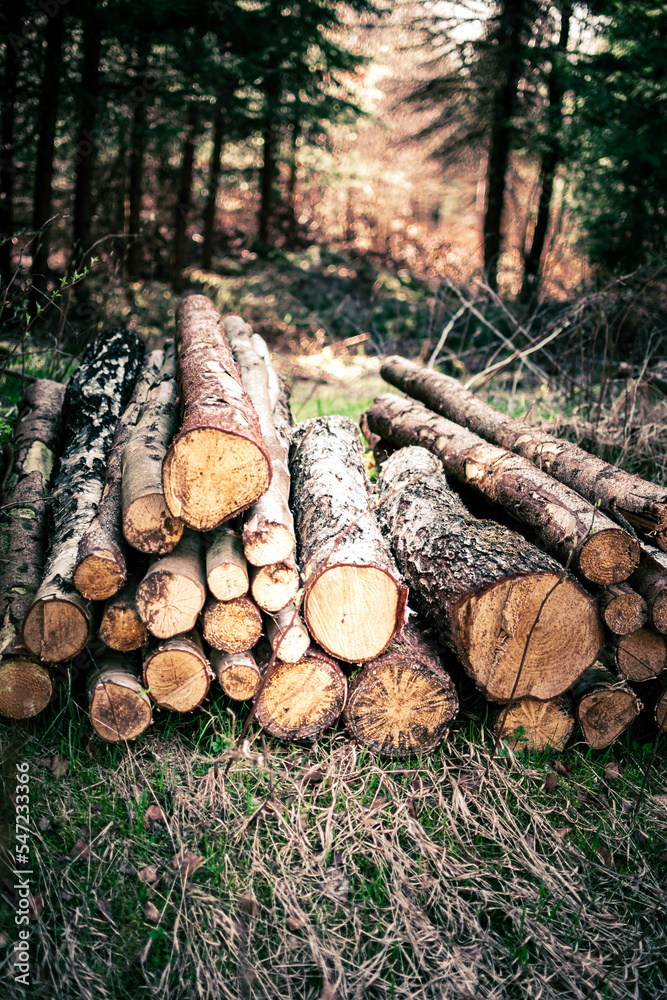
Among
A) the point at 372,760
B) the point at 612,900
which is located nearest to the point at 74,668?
the point at 372,760

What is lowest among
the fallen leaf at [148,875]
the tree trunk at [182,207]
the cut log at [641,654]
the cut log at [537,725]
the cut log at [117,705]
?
the fallen leaf at [148,875]

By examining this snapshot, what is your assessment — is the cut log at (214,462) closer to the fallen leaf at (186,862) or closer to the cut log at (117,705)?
the cut log at (117,705)

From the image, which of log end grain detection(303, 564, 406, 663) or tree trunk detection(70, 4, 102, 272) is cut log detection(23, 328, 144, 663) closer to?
log end grain detection(303, 564, 406, 663)

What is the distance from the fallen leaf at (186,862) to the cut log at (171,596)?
835 millimetres

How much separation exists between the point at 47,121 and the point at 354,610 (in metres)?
8.72

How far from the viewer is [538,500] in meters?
A: 3.05

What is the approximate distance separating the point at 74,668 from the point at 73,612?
1.42 feet

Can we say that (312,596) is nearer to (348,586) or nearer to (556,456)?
(348,586)

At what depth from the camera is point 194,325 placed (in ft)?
12.6

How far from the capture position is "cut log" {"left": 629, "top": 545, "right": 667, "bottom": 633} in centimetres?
280

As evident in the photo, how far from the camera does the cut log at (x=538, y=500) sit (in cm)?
275

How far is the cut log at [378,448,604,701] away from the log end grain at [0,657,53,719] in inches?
68.6

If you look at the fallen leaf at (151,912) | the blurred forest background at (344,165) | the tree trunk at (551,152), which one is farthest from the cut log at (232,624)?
the tree trunk at (551,152)

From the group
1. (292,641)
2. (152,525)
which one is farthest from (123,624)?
(292,641)
